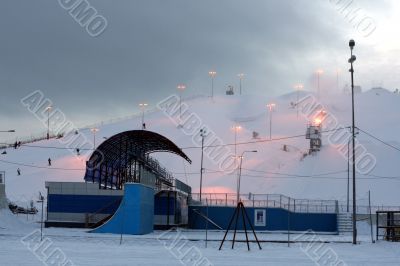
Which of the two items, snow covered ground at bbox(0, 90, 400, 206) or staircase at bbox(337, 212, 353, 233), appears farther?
snow covered ground at bbox(0, 90, 400, 206)

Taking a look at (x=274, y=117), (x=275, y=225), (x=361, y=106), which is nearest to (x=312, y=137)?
(x=275, y=225)

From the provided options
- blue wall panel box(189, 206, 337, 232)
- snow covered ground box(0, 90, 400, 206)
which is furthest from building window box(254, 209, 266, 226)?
snow covered ground box(0, 90, 400, 206)

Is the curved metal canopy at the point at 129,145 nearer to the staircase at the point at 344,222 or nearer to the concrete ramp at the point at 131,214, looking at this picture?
the concrete ramp at the point at 131,214

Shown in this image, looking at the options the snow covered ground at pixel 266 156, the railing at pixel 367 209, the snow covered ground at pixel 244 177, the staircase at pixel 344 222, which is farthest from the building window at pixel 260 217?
the snow covered ground at pixel 266 156

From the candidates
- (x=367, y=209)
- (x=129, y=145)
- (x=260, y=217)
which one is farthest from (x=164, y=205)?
(x=367, y=209)

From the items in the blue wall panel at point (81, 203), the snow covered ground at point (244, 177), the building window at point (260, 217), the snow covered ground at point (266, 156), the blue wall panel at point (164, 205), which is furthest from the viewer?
the snow covered ground at point (266, 156)

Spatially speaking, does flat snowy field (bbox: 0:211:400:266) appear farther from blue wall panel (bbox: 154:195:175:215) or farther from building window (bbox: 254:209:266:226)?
building window (bbox: 254:209:266:226)

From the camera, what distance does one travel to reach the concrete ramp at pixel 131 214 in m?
39.4

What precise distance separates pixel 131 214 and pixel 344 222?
23919mm

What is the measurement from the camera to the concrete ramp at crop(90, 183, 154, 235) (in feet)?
129

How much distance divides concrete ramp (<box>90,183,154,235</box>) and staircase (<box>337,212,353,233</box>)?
21506mm

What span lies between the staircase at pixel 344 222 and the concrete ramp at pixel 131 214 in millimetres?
21506

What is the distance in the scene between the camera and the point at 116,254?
24.4m

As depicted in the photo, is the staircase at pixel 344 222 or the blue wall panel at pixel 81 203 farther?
the staircase at pixel 344 222
